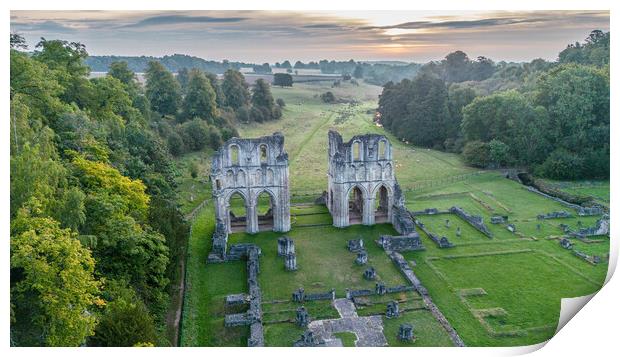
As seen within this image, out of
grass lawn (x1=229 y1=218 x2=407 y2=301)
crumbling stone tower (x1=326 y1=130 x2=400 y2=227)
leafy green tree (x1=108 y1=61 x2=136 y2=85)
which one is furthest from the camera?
leafy green tree (x1=108 y1=61 x2=136 y2=85)

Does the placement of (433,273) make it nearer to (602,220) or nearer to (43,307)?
(602,220)

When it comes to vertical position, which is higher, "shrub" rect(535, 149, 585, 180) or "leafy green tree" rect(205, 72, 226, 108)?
"leafy green tree" rect(205, 72, 226, 108)

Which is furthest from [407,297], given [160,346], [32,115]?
[32,115]

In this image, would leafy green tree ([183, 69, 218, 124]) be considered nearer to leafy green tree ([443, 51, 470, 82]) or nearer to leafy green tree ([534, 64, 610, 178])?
leafy green tree ([534, 64, 610, 178])

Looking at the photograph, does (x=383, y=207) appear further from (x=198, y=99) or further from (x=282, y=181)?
(x=198, y=99)

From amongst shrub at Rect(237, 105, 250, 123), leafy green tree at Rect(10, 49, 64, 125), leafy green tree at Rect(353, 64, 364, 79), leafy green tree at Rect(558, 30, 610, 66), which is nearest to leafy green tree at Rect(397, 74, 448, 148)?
leafy green tree at Rect(558, 30, 610, 66)

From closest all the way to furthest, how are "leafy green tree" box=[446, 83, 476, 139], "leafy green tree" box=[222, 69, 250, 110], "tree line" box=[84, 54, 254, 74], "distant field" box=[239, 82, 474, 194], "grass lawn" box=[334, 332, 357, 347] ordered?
"grass lawn" box=[334, 332, 357, 347]
"distant field" box=[239, 82, 474, 194]
"tree line" box=[84, 54, 254, 74]
"leafy green tree" box=[446, 83, 476, 139]
"leafy green tree" box=[222, 69, 250, 110]

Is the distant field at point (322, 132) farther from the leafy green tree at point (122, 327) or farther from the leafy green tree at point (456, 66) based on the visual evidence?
the leafy green tree at point (122, 327)

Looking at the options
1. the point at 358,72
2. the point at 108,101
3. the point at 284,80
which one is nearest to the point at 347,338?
the point at 108,101
